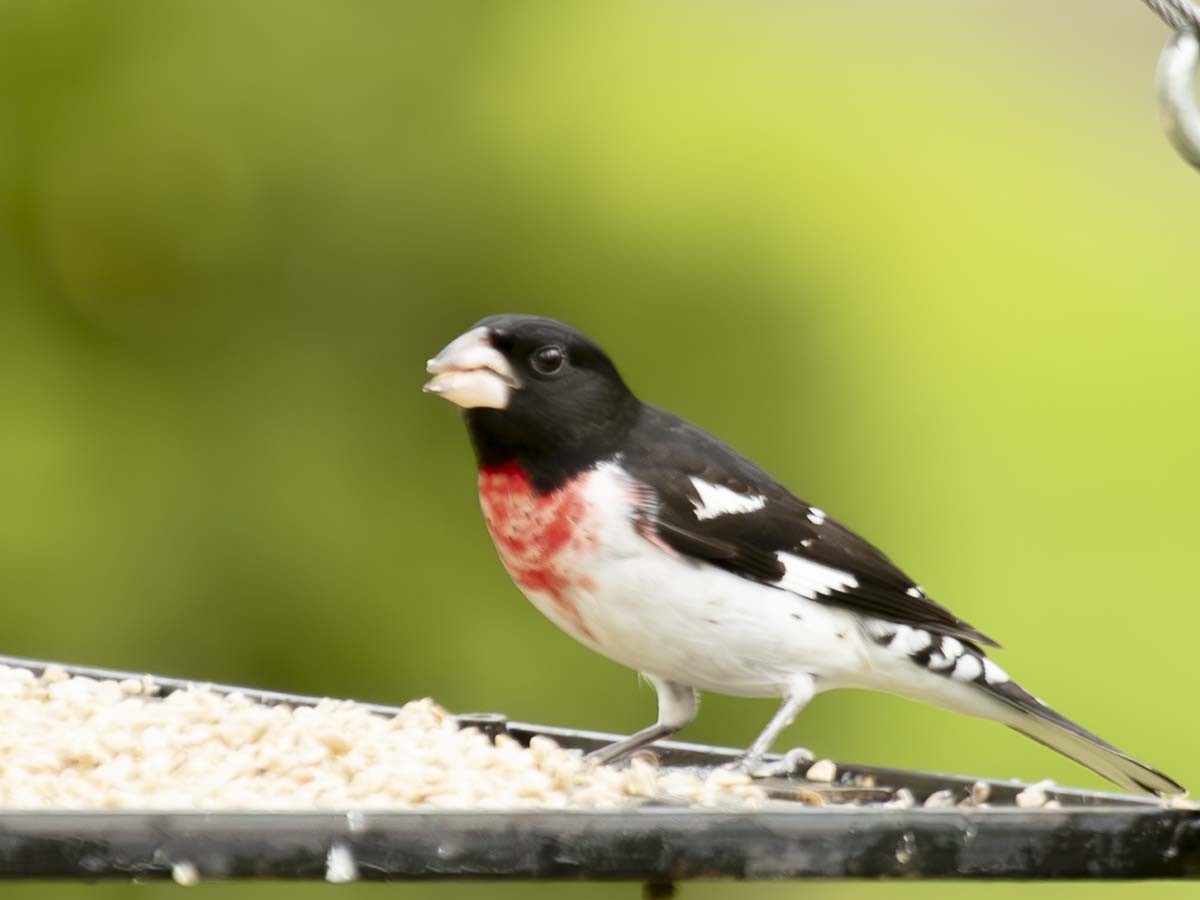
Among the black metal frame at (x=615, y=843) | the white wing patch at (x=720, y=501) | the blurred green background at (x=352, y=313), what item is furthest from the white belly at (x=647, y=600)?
the blurred green background at (x=352, y=313)

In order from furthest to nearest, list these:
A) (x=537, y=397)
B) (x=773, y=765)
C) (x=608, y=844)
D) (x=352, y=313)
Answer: (x=352, y=313)
(x=537, y=397)
(x=773, y=765)
(x=608, y=844)

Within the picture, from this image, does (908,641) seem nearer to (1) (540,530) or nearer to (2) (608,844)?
(1) (540,530)

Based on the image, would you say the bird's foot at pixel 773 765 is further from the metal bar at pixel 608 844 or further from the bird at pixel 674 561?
the metal bar at pixel 608 844

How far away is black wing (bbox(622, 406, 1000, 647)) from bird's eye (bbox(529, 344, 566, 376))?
192 mm

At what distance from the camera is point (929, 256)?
632 cm

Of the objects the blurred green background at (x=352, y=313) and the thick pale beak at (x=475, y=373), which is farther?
the blurred green background at (x=352, y=313)

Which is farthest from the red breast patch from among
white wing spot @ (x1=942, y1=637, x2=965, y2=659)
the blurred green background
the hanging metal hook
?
the blurred green background

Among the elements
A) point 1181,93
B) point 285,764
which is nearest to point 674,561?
point 285,764

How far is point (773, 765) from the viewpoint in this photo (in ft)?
9.31

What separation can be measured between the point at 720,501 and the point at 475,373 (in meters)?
0.49

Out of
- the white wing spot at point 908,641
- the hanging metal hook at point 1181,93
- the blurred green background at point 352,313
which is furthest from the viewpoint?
the blurred green background at point 352,313

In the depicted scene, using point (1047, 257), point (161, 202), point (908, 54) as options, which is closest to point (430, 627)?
point (161, 202)

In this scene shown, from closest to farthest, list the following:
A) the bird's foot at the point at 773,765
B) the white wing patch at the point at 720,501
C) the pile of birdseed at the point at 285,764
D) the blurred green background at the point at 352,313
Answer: the pile of birdseed at the point at 285,764
the bird's foot at the point at 773,765
the white wing patch at the point at 720,501
the blurred green background at the point at 352,313

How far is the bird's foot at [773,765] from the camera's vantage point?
277 centimetres
